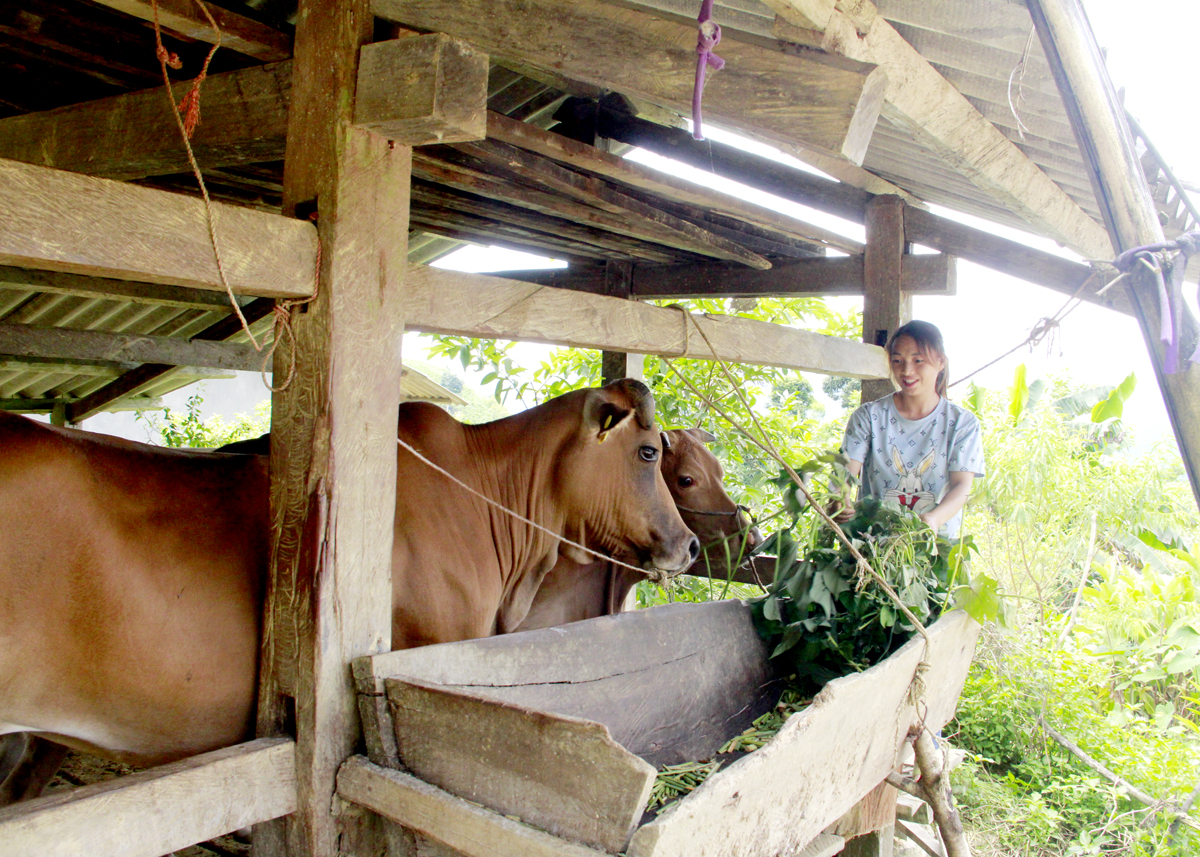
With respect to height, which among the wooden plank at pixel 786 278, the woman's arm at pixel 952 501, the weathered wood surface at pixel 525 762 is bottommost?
the weathered wood surface at pixel 525 762

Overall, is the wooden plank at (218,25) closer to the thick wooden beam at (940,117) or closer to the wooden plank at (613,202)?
the wooden plank at (613,202)

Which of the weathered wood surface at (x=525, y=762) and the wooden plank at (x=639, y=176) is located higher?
the wooden plank at (x=639, y=176)

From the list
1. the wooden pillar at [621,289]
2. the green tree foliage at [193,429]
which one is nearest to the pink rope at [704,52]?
the green tree foliage at [193,429]

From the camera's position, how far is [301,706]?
6.60 ft

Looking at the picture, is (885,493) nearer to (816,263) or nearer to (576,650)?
(816,263)

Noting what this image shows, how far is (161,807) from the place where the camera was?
173 centimetres

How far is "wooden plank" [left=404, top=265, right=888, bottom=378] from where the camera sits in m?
2.29

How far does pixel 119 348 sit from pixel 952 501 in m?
5.20

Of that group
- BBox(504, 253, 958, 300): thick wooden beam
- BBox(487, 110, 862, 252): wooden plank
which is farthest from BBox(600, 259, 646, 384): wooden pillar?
BBox(487, 110, 862, 252): wooden plank

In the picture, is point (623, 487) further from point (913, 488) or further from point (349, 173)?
point (349, 173)

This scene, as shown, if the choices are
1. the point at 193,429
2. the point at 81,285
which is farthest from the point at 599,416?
the point at 193,429

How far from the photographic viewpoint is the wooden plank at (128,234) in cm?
155

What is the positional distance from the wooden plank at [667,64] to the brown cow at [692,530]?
253 centimetres

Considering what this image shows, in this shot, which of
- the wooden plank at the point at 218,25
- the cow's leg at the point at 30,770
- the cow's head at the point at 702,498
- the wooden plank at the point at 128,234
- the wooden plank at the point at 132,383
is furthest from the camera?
the wooden plank at the point at 132,383
